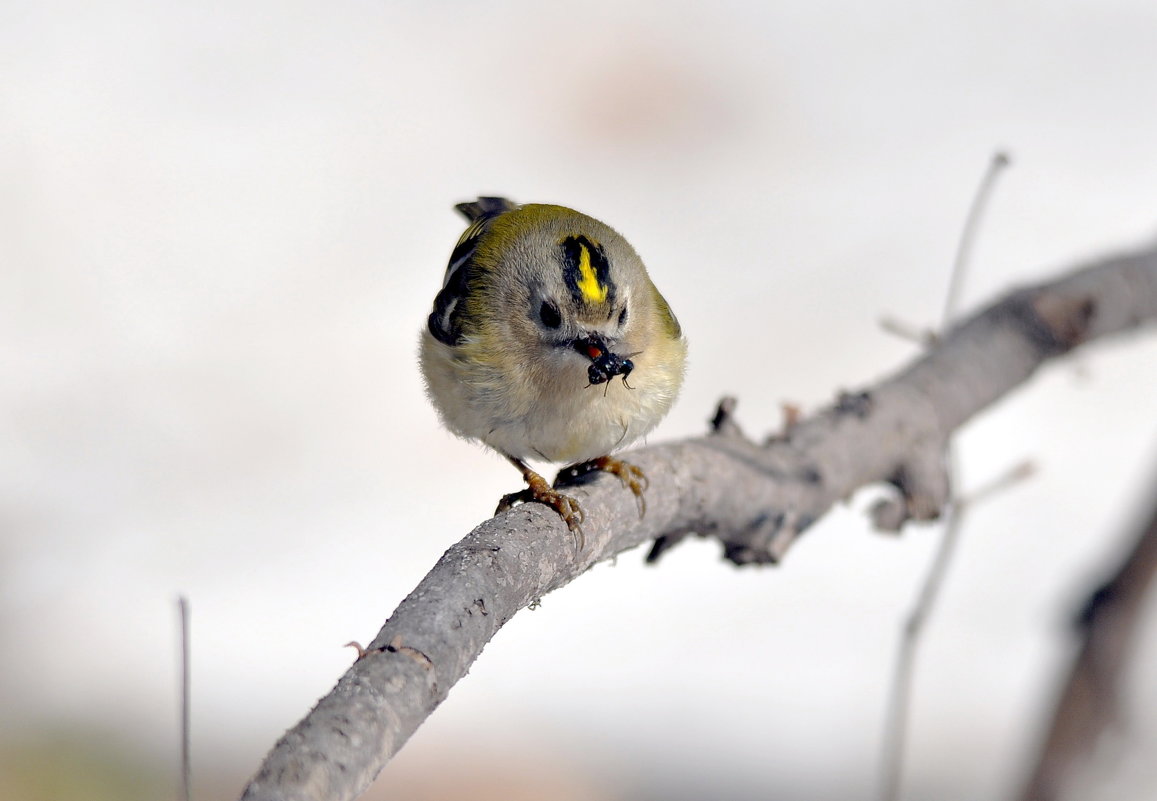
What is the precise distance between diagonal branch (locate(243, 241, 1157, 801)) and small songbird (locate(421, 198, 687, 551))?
0.07 meters

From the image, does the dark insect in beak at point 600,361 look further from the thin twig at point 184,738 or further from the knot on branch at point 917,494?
the thin twig at point 184,738

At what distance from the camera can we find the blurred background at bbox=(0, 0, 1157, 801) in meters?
2.58

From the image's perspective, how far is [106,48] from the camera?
3.68 m

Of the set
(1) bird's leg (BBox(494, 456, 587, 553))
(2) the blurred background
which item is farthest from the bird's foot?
(2) the blurred background

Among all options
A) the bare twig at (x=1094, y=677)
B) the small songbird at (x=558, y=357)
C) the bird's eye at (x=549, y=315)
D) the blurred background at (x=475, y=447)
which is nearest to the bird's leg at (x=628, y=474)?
the small songbird at (x=558, y=357)

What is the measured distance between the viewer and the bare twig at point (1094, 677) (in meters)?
1.70

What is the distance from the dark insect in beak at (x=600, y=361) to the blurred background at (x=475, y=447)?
99 cm

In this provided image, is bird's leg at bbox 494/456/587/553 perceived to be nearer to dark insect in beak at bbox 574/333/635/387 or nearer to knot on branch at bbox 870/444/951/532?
dark insect in beak at bbox 574/333/635/387

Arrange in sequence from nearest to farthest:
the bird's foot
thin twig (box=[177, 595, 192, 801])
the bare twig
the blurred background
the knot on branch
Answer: thin twig (box=[177, 595, 192, 801]) → the bird's foot → the knot on branch → the bare twig → the blurred background

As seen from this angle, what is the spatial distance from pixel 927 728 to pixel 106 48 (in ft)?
9.86

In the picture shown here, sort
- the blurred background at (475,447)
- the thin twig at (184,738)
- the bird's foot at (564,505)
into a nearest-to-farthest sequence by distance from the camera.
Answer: the thin twig at (184,738) → the bird's foot at (564,505) → the blurred background at (475,447)

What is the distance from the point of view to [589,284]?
137cm

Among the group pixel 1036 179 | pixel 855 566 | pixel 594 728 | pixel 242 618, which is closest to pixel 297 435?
pixel 242 618

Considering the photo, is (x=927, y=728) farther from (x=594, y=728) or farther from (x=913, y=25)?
(x=913, y=25)
